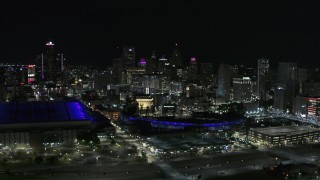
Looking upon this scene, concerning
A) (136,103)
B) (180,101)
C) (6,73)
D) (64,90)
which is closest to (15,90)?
(64,90)

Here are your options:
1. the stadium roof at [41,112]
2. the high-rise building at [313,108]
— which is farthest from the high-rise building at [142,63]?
the stadium roof at [41,112]

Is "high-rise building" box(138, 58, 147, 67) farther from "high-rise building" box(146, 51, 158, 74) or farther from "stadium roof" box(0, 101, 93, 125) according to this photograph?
"stadium roof" box(0, 101, 93, 125)

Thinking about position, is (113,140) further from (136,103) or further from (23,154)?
(136,103)

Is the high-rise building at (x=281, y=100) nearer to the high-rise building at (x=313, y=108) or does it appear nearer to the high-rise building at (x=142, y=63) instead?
the high-rise building at (x=313, y=108)

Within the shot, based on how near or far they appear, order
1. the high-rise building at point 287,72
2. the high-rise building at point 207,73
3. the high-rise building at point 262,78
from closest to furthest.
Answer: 1. the high-rise building at point 262,78
2. the high-rise building at point 287,72
3. the high-rise building at point 207,73

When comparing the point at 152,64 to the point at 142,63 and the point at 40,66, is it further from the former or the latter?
the point at 40,66

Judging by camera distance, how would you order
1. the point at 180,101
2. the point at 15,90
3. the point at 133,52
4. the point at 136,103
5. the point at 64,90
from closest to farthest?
1. the point at 136,103
2. the point at 180,101
3. the point at 15,90
4. the point at 64,90
5. the point at 133,52

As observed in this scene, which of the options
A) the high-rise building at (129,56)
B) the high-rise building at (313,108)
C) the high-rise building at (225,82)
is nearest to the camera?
the high-rise building at (313,108)
